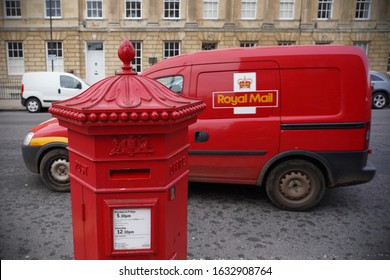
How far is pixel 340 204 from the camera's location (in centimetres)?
492

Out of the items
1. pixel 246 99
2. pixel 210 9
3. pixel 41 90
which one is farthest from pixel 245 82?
pixel 210 9

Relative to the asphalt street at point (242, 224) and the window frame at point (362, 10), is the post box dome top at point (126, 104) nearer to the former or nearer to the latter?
the asphalt street at point (242, 224)

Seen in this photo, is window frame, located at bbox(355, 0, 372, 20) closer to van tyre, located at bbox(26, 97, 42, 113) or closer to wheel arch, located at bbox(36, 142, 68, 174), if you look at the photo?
van tyre, located at bbox(26, 97, 42, 113)

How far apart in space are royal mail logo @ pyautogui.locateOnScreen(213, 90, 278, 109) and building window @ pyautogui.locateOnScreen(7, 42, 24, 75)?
26518 millimetres

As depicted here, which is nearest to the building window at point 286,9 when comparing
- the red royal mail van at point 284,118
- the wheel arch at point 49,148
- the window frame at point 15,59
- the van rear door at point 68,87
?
the van rear door at point 68,87

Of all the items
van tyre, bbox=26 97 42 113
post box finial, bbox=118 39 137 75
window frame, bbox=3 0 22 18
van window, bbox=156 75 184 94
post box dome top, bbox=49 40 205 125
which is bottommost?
van tyre, bbox=26 97 42 113

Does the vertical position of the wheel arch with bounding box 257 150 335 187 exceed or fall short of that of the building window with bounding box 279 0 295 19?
it falls short

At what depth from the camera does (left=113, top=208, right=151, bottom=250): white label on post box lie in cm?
186

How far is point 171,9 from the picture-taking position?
2680 cm

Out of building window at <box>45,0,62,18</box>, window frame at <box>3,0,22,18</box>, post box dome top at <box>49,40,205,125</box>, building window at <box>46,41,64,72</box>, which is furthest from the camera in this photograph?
building window at <box>46,41,64,72</box>

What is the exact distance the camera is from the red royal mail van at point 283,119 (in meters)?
4.28

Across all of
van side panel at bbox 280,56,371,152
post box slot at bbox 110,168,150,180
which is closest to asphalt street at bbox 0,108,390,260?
van side panel at bbox 280,56,371,152

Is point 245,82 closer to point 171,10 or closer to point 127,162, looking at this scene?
point 127,162

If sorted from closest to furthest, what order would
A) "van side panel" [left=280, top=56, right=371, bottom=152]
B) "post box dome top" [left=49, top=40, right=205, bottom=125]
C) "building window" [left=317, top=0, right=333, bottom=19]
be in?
"post box dome top" [left=49, top=40, right=205, bottom=125] → "van side panel" [left=280, top=56, right=371, bottom=152] → "building window" [left=317, top=0, right=333, bottom=19]
